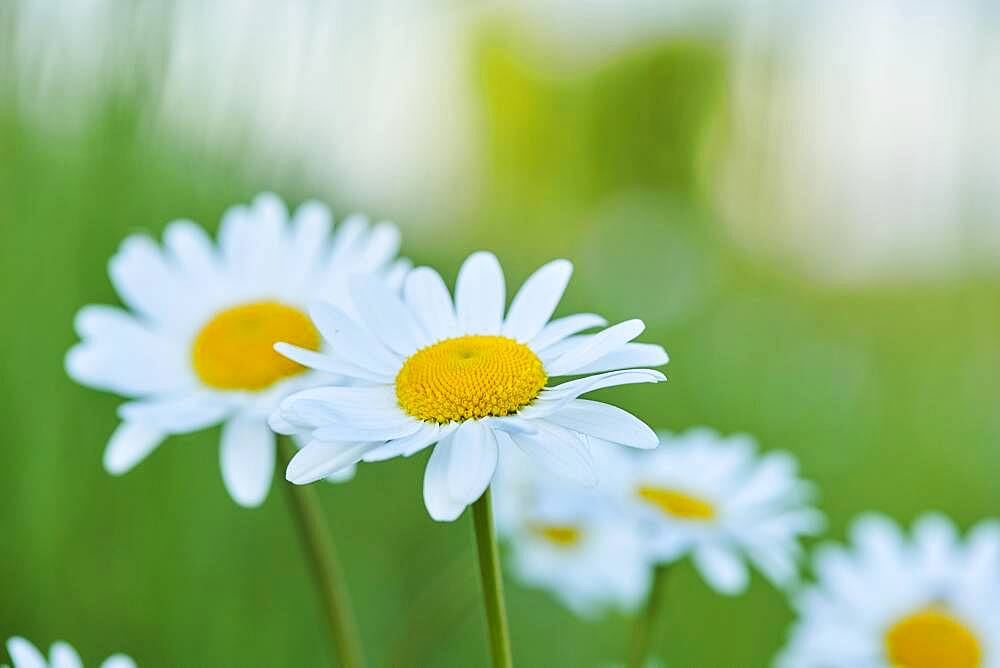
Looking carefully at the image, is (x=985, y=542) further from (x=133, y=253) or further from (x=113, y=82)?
(x=113, y=82)

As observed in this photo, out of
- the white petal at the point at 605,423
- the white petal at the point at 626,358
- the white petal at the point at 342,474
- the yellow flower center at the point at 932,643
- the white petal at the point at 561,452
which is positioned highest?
the white petal at the point at 626,358

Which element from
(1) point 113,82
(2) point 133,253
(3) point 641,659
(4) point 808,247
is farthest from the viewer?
(4) point 808,247

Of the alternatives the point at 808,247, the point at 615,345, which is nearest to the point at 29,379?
the point at 615,345

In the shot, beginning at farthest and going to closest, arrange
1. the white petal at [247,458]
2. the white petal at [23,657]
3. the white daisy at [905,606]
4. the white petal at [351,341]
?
1. the white daisy at [905,606]
2. the white petal at [247,458]
3. the white petal at [351,341]
4. the white petal at [23,657]

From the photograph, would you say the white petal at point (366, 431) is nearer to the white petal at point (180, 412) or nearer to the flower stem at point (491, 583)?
the flower stem at point (491, 583)

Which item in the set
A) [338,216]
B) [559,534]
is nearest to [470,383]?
[559,534]

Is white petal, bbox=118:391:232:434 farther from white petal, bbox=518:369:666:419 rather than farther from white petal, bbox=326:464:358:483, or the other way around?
white petal, bbox=518:369:666:419

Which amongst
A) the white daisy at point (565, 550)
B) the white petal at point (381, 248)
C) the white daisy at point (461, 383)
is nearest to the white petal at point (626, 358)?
the white daisy at point (461, 383)
